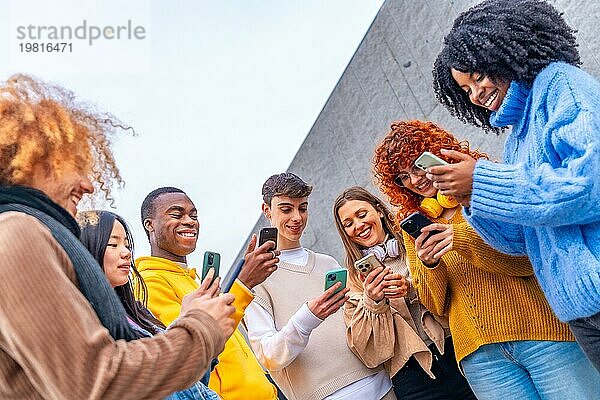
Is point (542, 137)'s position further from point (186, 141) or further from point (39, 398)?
point (186, 141)

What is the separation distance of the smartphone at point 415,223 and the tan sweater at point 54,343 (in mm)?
1079

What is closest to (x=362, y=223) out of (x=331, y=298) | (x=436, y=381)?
(x=331, y=298)

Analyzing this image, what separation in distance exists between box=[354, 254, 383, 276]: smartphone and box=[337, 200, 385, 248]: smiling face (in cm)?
24

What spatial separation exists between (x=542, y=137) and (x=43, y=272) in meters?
1.08

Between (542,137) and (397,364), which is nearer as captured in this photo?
(542,137)

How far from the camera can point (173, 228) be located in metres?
2.46

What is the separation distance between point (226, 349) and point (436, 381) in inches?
27.8

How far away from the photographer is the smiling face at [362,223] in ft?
8.43

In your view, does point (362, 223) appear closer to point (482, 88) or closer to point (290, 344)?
point (290, 344)

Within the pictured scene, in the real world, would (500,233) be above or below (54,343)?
above

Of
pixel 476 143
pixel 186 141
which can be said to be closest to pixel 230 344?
pixel 476 143

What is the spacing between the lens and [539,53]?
5.43 ft

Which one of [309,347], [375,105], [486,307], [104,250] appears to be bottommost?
[309,347]

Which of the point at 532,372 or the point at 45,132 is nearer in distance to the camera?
the point at 45,132
